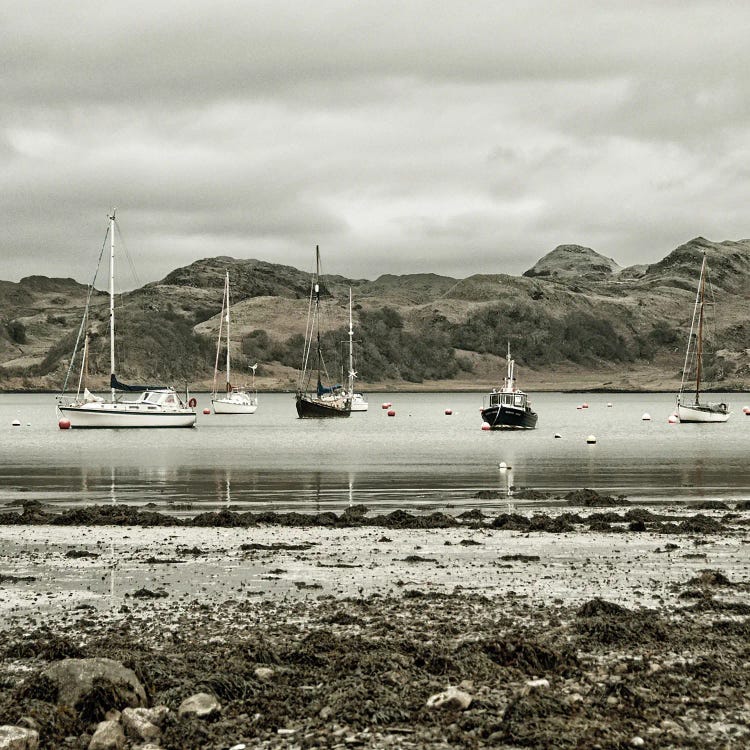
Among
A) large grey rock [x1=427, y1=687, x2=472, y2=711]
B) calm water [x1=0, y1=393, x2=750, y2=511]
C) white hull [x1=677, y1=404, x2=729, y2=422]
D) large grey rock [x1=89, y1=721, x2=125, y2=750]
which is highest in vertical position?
white hull [x1=677, y1=404, x2=729, y2=422]

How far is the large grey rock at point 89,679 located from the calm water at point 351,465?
54.5ft

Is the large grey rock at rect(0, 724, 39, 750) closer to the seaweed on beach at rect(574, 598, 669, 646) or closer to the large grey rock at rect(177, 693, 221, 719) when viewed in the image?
the large grey rock at rect(177, 693, 221, 719)

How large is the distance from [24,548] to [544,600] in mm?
9716

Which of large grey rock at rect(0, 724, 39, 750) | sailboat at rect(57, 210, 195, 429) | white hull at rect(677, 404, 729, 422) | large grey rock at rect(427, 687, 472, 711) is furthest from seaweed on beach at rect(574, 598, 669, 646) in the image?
white hull at rect(677, 404, 729, 422)

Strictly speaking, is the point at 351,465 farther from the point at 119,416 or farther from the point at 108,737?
the point at 119,416

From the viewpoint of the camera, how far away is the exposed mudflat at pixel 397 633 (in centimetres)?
864

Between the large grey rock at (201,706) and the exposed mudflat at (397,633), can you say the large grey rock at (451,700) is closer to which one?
the exposed mudflat at (397,633)

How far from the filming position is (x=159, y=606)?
1313 centimetres

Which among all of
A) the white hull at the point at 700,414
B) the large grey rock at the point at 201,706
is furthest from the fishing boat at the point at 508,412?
the large grey rock at the point at 201,706

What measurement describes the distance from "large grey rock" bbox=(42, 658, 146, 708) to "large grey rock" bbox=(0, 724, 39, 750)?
2.16 feet

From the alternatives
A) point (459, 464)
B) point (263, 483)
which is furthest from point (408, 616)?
point (459, 464)

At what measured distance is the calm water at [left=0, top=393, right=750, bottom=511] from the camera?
3008 cm

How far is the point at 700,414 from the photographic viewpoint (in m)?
87.7

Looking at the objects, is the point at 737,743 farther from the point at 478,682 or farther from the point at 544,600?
the point at 544,600
